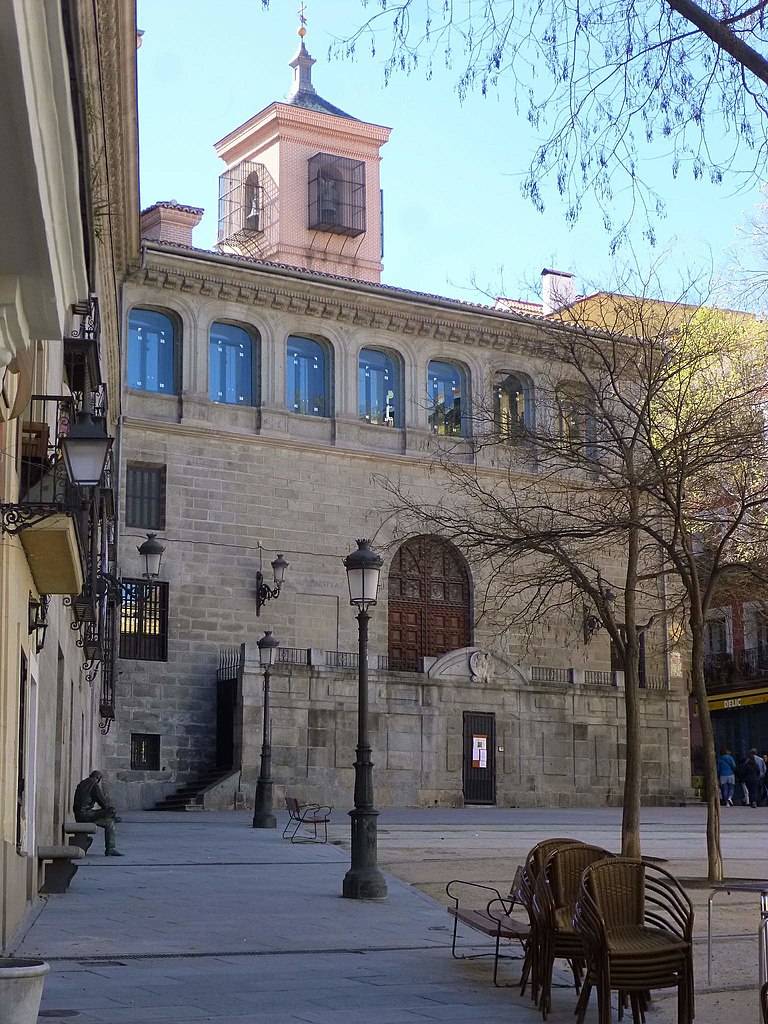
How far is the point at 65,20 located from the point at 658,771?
123ft

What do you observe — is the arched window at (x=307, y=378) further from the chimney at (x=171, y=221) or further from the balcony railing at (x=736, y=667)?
the balcony railing at (x=736, y=667)

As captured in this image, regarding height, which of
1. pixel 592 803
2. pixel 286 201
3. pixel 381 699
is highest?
pixel 286 201

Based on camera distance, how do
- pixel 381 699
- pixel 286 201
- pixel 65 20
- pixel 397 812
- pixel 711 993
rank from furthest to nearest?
pixel 286 201 < pixel 381 699 < pixel 397 812 < pixel 711 993 < pixel 65 20

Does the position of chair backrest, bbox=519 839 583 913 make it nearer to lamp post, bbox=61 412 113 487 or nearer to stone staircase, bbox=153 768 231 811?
Result: lamp post, bbox=61 412 113 487

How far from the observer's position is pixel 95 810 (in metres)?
20.1

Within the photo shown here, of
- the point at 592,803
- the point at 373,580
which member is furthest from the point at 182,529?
the point at 373,580

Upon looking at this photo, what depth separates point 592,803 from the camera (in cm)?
3906

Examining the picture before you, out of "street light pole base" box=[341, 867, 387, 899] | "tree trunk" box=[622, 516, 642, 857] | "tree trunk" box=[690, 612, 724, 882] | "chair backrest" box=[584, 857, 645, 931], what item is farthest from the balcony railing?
"chair backrest" box=[584, 857, 645, 931]

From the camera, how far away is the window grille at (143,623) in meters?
36.1

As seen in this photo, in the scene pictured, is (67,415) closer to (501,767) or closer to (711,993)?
(711,993)

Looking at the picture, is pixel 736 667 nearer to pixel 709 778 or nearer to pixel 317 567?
pixel 317 567

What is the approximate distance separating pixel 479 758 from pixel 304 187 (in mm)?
26178

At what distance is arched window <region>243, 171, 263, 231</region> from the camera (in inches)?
2202

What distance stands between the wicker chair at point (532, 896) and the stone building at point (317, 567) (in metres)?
24.3
